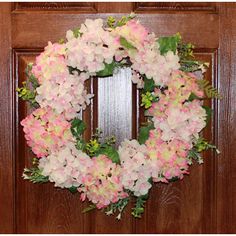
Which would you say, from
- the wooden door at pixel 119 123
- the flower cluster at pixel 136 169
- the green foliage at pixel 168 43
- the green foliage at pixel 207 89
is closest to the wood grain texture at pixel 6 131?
the wooden door at pixel 119 123

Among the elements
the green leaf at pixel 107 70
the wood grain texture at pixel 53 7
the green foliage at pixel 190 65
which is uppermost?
the wood grain texture at pixel 53 7

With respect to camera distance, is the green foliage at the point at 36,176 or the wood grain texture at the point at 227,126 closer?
the green foliage at the point at 36,176

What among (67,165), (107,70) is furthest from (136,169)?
(107,70)

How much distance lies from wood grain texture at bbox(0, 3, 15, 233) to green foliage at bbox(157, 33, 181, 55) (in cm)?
50

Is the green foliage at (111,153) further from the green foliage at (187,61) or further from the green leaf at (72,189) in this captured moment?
the green foliage at (187,61)

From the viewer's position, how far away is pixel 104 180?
5.20ft

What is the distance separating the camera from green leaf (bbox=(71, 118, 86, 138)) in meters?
1.65

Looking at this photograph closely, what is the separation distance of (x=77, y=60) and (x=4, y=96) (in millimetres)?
336

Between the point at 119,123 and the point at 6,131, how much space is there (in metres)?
0.37

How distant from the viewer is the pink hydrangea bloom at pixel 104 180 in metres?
1.58

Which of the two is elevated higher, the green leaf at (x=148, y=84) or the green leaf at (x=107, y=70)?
the green leaf at (x=107, y=70)

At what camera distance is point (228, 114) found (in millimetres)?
1786

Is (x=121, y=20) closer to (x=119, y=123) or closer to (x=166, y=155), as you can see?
(x=119, y=123)

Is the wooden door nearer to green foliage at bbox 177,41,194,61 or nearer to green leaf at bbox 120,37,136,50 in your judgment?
green foliage at bbox 177,41,194,61
